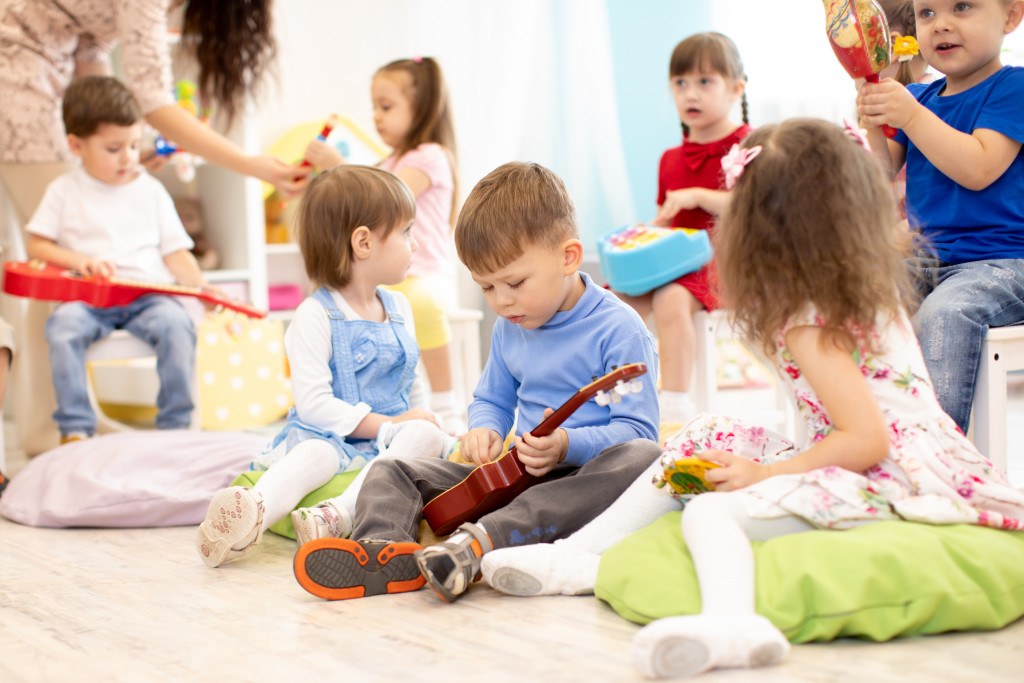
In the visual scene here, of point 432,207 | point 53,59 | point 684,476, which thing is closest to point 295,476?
point 684,476

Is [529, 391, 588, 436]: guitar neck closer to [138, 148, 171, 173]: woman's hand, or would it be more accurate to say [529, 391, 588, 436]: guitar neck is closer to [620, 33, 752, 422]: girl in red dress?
[620, 33, 752, 422]: girl in red dress

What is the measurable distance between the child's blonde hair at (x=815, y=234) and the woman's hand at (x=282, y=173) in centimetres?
144

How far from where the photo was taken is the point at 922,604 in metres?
0.98

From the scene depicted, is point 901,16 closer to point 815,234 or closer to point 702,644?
point 815,234

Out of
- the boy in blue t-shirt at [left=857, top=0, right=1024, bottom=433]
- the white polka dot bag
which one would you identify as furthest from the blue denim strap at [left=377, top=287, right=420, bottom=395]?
the white polka dot bag

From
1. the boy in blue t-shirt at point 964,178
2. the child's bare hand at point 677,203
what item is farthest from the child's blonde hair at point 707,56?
the boy in blue t-shirt at point 964,178

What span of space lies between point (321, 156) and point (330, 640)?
4.94 ft

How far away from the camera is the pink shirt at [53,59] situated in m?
2.39

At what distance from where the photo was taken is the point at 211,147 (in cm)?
245

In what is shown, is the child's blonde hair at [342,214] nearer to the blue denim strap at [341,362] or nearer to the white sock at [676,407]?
the blue denim strap at [341,362]

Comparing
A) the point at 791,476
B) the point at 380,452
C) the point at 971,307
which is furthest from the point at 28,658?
the point at 971,307

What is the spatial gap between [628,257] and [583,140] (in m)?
1.22

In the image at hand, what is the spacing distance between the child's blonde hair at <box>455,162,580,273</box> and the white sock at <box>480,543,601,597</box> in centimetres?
38

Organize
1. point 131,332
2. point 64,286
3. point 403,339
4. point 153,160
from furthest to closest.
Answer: point 153,160 → point 131,332 → point 64,286 → point 403,339
